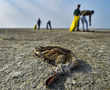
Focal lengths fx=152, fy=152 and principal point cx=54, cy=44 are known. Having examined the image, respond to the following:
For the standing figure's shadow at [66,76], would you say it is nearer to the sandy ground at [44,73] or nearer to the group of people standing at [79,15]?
the sandy ground at [44,73]

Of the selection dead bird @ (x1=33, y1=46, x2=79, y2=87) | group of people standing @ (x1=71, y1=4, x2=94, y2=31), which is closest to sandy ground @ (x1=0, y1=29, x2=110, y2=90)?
dead bird @ (x1=33, y1=46, x2=79, y2=87)

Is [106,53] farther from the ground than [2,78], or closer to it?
farther from the ground

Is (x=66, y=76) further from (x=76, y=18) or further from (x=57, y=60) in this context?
(x=76, y=18)

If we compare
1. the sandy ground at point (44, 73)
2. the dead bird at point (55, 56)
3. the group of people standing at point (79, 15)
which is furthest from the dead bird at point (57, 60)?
the group of people standing at point (79, 15)

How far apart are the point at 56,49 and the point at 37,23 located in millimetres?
16629

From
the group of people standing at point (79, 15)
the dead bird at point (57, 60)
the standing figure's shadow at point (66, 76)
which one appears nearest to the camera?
the standing figure's shadow at point (66, 76)

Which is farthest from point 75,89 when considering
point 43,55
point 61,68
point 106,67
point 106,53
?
point 106,53

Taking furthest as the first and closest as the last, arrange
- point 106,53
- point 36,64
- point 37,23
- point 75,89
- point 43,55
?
point 37,23
point 106,53
point 43,55
point 36,64
point 75,89

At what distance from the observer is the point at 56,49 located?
4.03m

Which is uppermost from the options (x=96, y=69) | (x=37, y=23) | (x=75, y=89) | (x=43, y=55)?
(x=37, y=23)

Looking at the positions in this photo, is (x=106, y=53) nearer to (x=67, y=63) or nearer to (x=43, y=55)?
(x=67, y=63)

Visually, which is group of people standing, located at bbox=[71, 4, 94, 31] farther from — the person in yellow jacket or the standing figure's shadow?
the standing figure's shadow

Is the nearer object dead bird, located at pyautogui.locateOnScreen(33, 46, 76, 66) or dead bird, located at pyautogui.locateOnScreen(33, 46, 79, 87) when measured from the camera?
dead bird, located at pyautogui.locateOnScreen(33, 46, 79, 87)

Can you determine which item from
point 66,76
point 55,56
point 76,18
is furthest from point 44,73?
point 76,18
